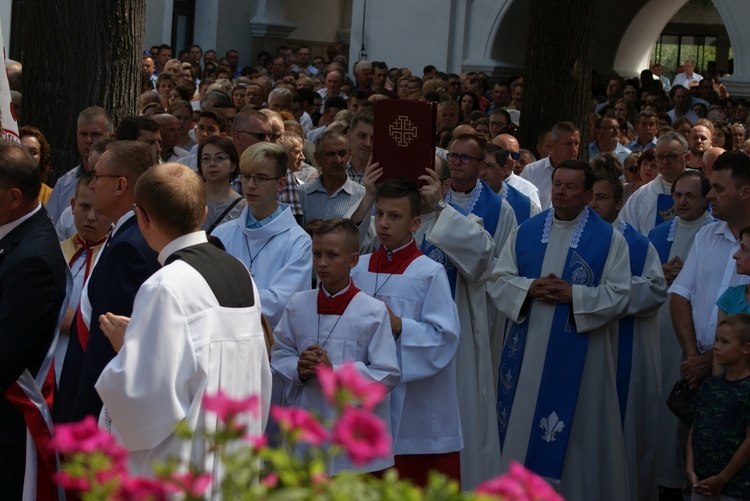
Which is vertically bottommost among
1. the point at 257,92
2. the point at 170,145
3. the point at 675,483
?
the point at 675,483

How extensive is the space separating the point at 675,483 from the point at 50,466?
4.44 m

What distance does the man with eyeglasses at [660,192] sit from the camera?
8680mm

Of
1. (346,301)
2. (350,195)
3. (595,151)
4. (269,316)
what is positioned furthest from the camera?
(595,151)

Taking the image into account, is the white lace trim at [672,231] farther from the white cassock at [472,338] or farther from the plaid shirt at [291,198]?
the plaid shirt at [291,198]

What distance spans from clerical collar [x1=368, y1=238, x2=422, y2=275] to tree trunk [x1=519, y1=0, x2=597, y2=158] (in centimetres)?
587

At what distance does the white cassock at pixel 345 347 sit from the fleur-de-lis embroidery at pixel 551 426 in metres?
1.68

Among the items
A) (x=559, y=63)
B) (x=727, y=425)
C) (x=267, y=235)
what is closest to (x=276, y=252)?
(x=267, y=235)

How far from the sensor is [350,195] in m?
6.96

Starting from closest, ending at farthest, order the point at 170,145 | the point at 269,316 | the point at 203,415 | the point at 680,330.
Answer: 1. the point at 203,415
2. the point at 269,316
3. the point at 680,330
4. the point at 170,145

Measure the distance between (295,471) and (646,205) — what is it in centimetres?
727

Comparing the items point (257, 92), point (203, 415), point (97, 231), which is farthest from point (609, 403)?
point (257, 92)

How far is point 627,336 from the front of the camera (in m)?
6.90

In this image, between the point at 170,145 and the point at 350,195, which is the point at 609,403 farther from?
the point at 170,145

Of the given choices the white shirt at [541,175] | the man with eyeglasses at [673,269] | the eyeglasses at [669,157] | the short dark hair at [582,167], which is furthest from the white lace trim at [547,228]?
the white shirt at [541,175]
